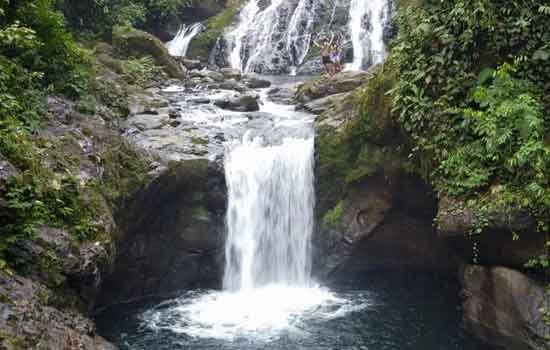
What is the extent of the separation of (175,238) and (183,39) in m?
23.2

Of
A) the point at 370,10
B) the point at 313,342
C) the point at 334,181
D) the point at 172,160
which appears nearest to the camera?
the point at 313,342

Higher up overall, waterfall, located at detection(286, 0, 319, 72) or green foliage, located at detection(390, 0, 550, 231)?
waterfall, located at detection(286, 0, 319, 72)

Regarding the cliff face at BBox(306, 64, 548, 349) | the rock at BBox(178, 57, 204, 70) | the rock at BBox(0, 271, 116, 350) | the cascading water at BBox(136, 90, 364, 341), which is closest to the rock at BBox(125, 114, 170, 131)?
the cascading water at BBox(136, 90, 364, 341)

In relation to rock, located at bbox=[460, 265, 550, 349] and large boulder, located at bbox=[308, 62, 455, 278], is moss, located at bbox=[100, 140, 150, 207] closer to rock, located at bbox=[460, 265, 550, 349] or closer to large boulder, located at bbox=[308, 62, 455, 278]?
large boulder, located at bbox=[308, 62, 455, 278]

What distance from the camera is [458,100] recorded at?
932 centimetres

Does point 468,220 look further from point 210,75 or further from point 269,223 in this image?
point 210,75

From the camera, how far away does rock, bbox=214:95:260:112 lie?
1709 cm

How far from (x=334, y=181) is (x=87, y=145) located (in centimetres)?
579

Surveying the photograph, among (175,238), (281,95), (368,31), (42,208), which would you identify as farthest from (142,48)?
(42,208)

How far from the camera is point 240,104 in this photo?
1717 cm

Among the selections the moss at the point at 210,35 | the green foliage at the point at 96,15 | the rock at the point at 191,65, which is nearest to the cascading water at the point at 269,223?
the green foliage at the point at 96,15

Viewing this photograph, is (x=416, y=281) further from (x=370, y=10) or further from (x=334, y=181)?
(x=370, y=10)

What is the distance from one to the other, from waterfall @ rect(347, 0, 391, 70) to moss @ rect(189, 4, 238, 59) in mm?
8009

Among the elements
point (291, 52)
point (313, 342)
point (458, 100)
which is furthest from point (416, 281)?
point (291, 52)
